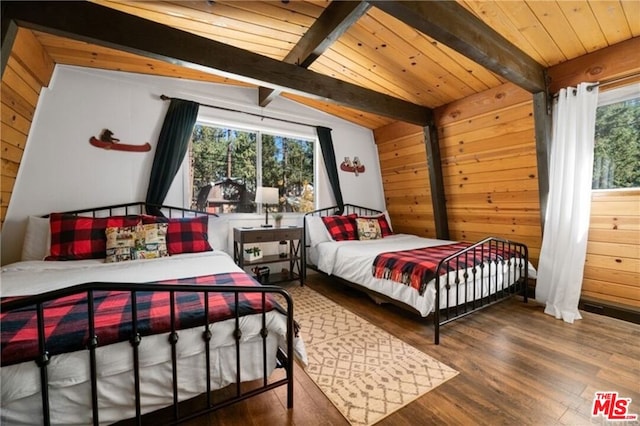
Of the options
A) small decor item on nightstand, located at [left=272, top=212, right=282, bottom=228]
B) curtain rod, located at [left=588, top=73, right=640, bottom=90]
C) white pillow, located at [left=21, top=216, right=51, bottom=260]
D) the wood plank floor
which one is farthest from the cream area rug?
curtain rod, located at [left=588, top=73, right=640, bottom=90]

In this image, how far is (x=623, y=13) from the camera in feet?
6.23

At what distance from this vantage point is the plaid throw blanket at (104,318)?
979mm

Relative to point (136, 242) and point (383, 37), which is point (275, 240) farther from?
point (383, 37)

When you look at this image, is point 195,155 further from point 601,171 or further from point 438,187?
point 601,171

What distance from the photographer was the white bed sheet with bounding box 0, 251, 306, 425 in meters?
0.95

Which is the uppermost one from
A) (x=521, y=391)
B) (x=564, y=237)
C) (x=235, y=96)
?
(x=235, y=96)

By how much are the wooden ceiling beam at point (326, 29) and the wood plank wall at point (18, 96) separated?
6.50 feet

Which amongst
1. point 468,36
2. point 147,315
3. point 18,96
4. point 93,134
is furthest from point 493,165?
point 18,96

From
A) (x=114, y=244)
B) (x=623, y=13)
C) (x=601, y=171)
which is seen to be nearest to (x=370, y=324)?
(x=114, y=244)

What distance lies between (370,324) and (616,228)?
2.35 metres

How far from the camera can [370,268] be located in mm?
2719

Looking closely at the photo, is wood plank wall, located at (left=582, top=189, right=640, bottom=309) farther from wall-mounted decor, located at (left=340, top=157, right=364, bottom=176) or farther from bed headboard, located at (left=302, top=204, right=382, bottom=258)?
wall-mounted decor, located at (left=340, top=157, right=364, bottom=176)

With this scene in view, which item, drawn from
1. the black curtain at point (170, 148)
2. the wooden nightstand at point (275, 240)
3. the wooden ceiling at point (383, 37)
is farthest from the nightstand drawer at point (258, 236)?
the wooden ceiling at point (383, 37)

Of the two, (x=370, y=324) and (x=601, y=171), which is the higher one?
(x=601, y=171)
